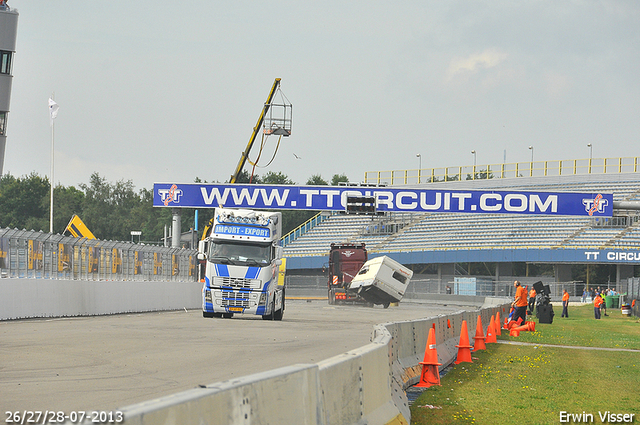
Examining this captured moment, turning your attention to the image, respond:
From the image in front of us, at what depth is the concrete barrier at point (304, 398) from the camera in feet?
12.4

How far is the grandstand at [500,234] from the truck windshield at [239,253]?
118 ft

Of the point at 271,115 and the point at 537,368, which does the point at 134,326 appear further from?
the point at 271,115

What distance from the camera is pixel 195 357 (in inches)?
531

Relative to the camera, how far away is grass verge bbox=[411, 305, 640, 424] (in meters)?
9.43

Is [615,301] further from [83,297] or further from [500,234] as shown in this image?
[83,297]

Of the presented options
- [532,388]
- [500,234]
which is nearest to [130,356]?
[532,388]

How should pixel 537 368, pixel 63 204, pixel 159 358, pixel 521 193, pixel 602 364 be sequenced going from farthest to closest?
pixel 63 204, pixel 521 193, pixel 602 364, pixel 537 368, pixel 159 358

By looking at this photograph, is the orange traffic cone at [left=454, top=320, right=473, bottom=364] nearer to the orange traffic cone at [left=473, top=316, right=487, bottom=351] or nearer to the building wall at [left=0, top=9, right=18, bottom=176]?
the orange traffic cone at [left=473, top=316, right=487, bottom=351]

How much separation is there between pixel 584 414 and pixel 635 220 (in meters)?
59.8

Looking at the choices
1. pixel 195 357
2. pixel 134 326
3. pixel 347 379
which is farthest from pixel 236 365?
pixel 134 326

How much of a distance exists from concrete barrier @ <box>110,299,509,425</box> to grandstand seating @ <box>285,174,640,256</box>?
183 feet

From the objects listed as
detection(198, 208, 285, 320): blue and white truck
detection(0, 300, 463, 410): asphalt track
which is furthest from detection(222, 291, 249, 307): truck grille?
detection(0, 300, 463, 410): asphalt track

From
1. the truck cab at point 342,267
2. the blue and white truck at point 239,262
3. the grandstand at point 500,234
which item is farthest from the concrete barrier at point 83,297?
the grandstand at point 500,234

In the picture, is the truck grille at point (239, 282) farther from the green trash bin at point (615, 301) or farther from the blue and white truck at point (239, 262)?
the green trash bin at point (615, 301)
